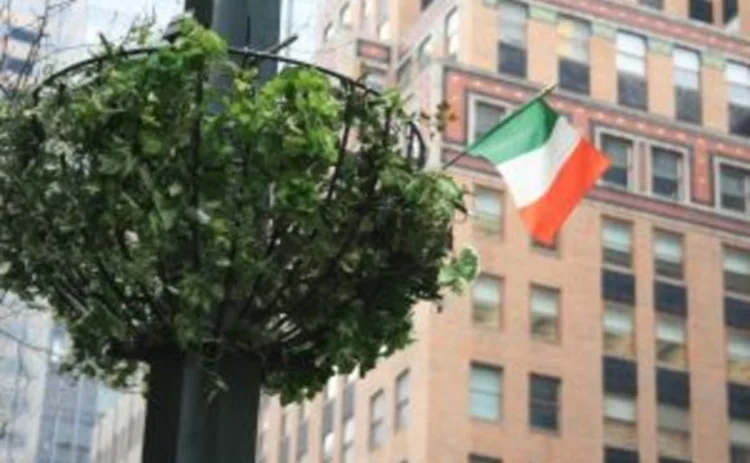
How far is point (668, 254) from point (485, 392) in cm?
883

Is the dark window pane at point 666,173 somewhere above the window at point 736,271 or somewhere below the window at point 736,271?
above

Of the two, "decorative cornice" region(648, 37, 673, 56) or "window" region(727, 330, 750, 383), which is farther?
"decorative cornice" region(648, 37, 673, 56)

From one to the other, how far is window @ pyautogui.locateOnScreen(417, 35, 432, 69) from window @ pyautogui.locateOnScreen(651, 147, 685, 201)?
7.70 m

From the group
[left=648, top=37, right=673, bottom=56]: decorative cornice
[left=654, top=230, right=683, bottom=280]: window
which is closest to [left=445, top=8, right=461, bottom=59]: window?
[left=648, top=37, right=673, bottom=56]: decorative cornice

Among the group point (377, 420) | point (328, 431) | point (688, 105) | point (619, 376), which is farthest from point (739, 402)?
point (328, 431)

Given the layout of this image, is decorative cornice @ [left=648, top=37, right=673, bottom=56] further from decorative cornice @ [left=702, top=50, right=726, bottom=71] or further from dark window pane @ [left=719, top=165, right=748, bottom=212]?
dark window pane @ [left=719, top=165, right=748, bottom=212]

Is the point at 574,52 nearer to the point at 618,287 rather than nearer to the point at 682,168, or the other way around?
the point at 682,168

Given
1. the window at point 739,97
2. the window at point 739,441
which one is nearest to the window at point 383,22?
the window at point 739,97

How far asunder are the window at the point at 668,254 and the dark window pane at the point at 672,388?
3131 millimetres

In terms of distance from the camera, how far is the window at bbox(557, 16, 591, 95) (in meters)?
52.2

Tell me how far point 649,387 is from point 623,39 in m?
11.6

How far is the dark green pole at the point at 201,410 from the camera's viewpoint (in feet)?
17.9

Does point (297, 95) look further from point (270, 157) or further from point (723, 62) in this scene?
point (723, 62)

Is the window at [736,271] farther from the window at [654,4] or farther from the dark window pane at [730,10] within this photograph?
the dark window pane at [730,10]
